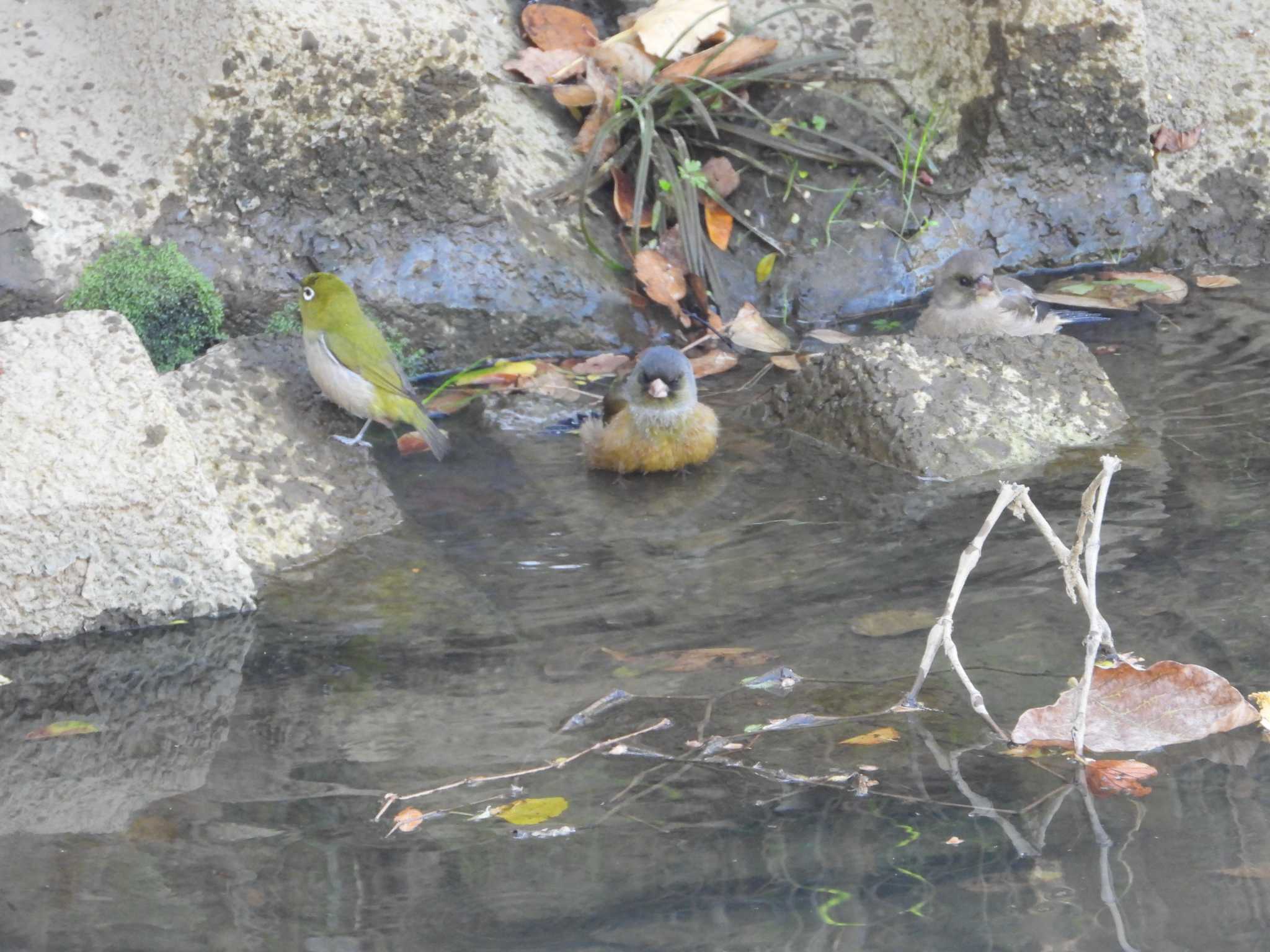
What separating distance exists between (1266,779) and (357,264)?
4712 mm

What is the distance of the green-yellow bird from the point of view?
5.48m

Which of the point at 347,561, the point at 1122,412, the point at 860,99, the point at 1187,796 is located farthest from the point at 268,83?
the point at 1187,796

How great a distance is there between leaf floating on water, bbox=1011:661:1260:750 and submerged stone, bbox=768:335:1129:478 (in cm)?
204

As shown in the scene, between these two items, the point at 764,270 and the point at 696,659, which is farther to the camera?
the point at 764,270

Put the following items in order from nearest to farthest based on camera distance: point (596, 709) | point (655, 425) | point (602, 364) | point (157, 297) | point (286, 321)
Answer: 1. point (596, 709)
2. point (655, 425)
3. point (157, 297)
4. point (286, 321)
5. point (602, 364)

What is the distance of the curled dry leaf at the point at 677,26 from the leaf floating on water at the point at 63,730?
4.81 meters

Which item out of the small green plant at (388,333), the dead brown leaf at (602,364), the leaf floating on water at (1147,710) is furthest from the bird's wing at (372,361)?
the leaf floating on water at (1147,710)

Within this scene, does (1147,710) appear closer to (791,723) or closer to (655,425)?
(791,723)

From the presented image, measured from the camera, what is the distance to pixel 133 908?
9.32ft

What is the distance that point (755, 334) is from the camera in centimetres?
684

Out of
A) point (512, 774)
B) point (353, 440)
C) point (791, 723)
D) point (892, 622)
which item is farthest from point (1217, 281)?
point (512, 774)

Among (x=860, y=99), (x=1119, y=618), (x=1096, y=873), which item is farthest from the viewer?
(x=860, y=99)

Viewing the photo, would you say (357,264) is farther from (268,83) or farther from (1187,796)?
(1187,796)

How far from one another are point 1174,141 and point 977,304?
7.12 feet
